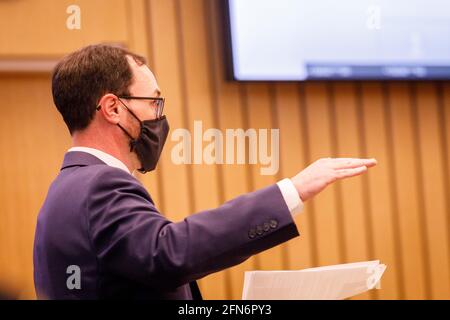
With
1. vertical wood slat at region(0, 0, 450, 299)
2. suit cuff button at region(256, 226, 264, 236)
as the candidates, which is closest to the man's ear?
suit cuff button at region(256, 226, 264, 236)

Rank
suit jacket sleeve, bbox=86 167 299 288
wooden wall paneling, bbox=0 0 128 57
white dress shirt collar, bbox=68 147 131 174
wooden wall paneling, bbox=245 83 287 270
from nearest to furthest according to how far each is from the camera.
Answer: suit jacket sleeve, bbox=86 167 299 288 < white dress shirt collar, bbox=68 147 131 174 < wooden wall paneling, bbox=0 0 128 57 < wooden wall paneling, bbox=245 83 287 270

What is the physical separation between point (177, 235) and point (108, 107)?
12.8 inches

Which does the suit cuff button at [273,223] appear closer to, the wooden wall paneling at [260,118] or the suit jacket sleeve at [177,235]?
the suit jacket sleeve at [177,235]

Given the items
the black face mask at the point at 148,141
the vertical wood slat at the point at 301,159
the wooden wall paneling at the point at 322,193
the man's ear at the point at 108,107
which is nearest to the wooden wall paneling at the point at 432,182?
the vertical wood slat at the point at 301,159

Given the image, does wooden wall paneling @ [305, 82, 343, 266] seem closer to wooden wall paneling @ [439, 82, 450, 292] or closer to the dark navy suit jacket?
wooden wall paneling @ [439, 82, 450, 292]

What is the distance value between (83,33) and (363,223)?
110 cm

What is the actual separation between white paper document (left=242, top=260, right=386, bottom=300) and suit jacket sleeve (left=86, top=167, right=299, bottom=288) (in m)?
0.21

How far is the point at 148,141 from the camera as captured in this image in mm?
1099

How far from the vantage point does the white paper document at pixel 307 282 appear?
1.04 meters

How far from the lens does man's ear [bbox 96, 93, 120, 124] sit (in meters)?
1.04

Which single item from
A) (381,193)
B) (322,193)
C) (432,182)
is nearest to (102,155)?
(322,193)

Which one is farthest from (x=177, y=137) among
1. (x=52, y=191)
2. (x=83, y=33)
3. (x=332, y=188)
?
(x=52, y=191)

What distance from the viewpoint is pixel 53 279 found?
3.14ft
